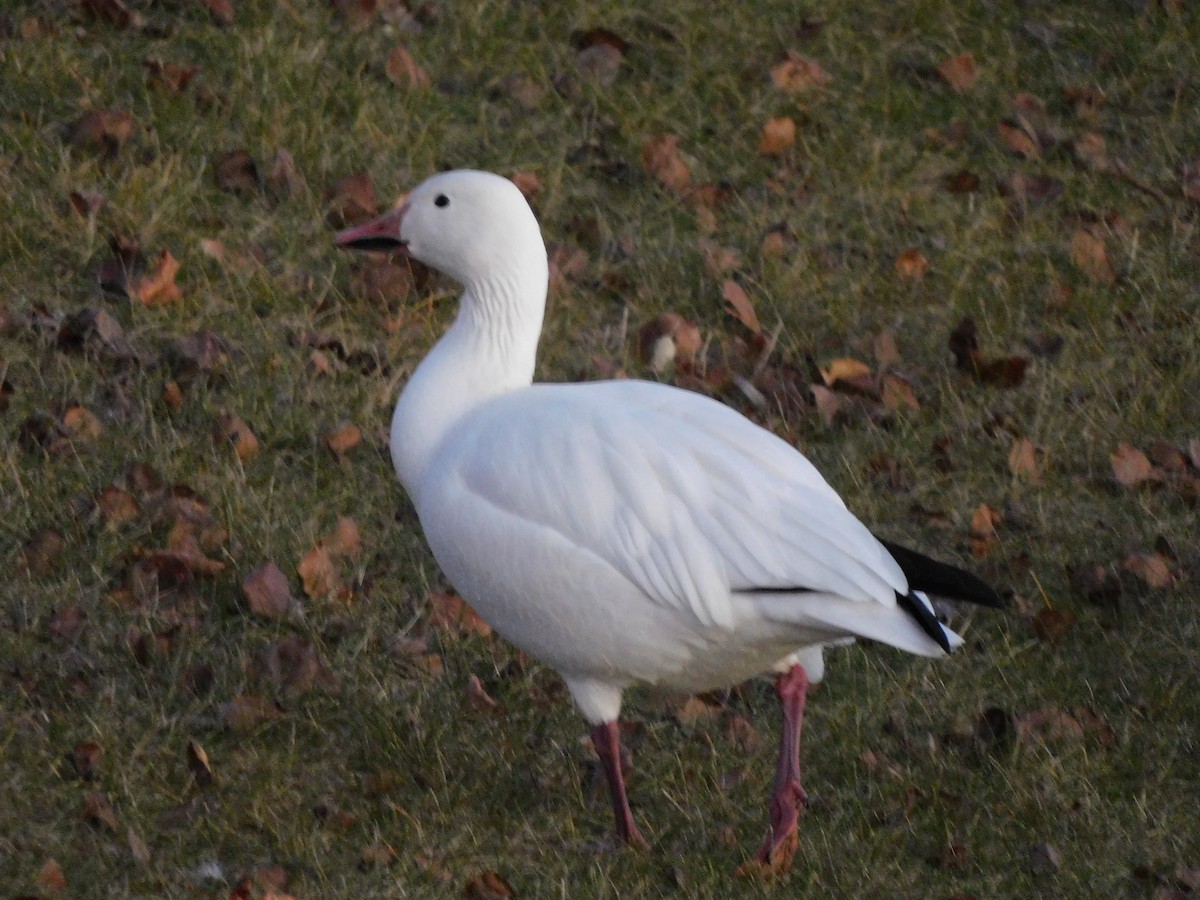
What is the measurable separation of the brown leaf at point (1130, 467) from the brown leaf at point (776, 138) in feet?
6.30

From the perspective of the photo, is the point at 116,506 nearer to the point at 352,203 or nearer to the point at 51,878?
the point at 51,878

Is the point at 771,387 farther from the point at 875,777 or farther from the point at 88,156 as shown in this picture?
the point at 88,156

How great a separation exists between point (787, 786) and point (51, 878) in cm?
145

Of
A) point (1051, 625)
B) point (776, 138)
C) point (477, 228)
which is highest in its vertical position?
point (477, 228)

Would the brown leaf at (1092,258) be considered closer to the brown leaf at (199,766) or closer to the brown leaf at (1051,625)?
the brown leaf at (1051,625)

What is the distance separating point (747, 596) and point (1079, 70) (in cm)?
463

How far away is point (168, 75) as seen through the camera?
6.16 m

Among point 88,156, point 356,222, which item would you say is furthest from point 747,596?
point 88,156

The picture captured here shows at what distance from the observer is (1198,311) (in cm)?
628

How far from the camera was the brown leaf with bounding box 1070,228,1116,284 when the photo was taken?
6.45 meters

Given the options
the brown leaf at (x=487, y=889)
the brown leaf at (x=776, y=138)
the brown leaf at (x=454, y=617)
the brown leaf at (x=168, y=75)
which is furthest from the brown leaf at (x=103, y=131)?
the brown leaf at (x=487, y=889)

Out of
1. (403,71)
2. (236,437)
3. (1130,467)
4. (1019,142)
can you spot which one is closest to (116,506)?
(236,437)

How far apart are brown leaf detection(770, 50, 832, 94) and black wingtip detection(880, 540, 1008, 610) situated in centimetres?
356

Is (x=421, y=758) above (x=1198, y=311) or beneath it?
above
